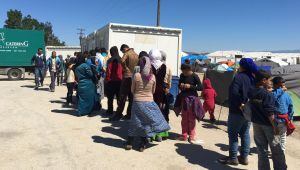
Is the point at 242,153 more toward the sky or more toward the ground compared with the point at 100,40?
more toward the ground

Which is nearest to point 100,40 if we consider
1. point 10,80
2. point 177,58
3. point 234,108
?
point 177,58

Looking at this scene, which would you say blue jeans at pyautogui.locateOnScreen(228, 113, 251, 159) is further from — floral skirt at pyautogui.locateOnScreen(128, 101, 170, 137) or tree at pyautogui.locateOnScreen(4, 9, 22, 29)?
tree at pyautogui.locateOnScreen(4, 9, 22, 29)

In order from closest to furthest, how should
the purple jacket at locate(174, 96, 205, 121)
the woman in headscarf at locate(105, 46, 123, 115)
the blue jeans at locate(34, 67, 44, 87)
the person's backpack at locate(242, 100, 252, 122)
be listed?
the person's backpack at locate(242, 100, 252, 122)
the purple jacket at locate(174, 96, 205, 121)
the woman in headscarf at locate(105, 46, 123, 115)
the blue jeans at locate(34, 67, 44, 87)

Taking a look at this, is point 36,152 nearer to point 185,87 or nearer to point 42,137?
point 42,137

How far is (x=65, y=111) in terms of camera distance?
368 inches

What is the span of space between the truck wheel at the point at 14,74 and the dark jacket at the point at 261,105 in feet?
58.5

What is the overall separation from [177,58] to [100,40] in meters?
3.65

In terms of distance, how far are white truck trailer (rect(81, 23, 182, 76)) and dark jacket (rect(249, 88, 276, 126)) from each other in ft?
28.9

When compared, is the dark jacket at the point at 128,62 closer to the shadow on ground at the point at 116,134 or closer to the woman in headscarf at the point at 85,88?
the shadow on ground at the point at 116,134

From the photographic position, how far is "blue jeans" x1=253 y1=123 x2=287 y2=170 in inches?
173

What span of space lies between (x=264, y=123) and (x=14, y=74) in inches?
715

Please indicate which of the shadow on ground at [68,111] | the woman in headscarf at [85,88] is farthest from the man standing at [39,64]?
the woman in headscarf at [85,88]

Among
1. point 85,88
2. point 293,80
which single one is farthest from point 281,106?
point 293,80

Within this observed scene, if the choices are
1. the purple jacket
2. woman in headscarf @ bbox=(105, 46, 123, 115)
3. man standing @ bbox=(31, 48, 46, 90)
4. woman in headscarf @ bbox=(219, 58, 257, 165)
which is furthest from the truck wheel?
woman in headscarf @ bbox=(219, 58, 257, 165)
